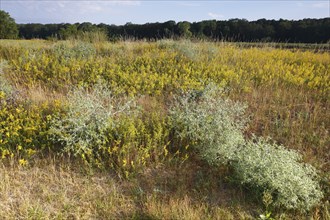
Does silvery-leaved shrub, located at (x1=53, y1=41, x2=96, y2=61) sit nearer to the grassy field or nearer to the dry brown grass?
the grassy field

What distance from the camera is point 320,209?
283 cm

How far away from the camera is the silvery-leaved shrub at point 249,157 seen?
281 centimetres

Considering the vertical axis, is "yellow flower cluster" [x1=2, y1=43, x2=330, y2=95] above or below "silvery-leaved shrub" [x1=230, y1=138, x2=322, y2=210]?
above

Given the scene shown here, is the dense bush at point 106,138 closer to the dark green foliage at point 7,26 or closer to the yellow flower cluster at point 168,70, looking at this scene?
the yellow flower cluster at point 168,70

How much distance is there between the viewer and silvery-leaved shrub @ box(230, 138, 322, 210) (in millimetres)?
2787

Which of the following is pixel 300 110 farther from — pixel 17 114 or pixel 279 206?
pixel 17 114

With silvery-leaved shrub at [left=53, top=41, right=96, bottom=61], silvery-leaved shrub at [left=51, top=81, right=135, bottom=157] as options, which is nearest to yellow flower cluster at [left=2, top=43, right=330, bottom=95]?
silvery-leaved shrub at [left=53, top=41, right=96, bottom=61]

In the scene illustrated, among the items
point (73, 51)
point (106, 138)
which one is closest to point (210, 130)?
point (106, 138)

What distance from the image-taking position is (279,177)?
112 inches

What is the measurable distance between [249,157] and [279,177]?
37cm

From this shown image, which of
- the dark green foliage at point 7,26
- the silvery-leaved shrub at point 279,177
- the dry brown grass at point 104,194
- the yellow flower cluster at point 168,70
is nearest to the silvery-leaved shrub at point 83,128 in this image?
the dry brown grass at point 104,194

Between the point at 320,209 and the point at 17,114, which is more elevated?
the point at 17,114

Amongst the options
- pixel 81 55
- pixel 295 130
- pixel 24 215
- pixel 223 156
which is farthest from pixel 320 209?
Result: pixel 81 55

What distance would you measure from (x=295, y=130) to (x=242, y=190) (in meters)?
1.69
